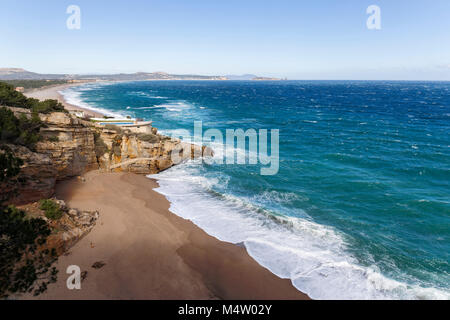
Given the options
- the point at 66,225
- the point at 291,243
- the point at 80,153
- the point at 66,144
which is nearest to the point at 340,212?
the point at 291,243

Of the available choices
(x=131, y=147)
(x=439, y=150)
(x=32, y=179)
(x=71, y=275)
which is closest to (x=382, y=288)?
(x=71, y=275)

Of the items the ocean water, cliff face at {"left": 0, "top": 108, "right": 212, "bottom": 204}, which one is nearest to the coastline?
the ocean water

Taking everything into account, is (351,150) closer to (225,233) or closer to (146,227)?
(225,233)

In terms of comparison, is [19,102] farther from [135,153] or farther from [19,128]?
[135,153]

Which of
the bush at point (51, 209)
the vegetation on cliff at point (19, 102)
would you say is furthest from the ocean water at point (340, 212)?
the vegetation on cliff at point (19, 102)

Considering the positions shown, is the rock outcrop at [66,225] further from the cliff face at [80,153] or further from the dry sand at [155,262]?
the cliff face at [80,153]
